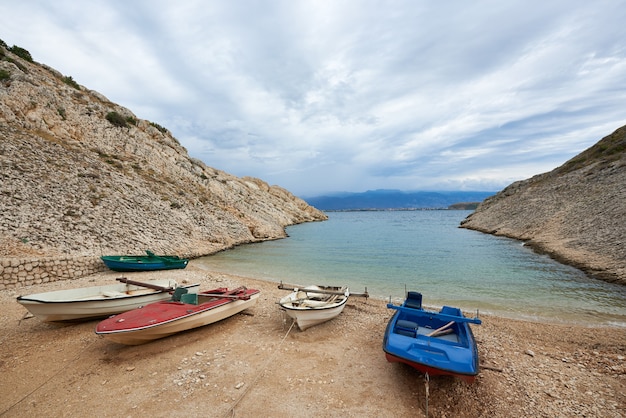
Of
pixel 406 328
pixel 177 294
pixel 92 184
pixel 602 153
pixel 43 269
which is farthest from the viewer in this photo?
pixel 602 153

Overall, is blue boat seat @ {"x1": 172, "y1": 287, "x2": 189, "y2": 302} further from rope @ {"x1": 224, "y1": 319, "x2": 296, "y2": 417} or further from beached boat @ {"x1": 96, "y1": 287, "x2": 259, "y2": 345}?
rope @ {"x1": 224, "y1": 319, "x2": 296, "y2": 417}

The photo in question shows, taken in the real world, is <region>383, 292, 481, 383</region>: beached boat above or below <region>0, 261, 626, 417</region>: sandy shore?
A: above

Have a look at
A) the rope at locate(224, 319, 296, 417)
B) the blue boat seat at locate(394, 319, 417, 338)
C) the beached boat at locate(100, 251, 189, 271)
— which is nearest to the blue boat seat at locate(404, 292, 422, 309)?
the blue boat seat at locate(394, 319, 417, 338)

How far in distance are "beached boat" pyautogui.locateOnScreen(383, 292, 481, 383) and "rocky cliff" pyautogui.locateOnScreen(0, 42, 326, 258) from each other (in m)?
20.7

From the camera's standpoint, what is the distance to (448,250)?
32.5 metres

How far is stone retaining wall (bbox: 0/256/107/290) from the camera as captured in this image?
45.9 ft

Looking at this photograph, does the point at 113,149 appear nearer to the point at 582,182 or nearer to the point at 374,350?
the point at 374,350

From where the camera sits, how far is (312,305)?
11.3 m

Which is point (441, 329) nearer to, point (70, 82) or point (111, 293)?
point (111, 293)

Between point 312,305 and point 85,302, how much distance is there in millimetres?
8565

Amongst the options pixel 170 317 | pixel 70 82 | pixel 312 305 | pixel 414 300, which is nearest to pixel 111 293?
pixel 170 317

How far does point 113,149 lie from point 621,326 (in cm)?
4888

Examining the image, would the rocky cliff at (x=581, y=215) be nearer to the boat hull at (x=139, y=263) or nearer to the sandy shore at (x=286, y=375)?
the sandy shore at (x=286, y=375)

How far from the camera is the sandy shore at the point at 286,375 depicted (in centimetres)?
627
